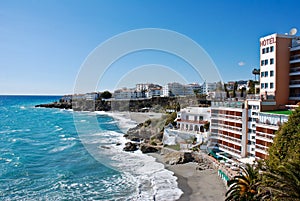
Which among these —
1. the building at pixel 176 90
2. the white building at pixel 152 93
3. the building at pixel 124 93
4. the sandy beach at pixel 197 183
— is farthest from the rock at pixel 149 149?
the white building at pixel 152 93

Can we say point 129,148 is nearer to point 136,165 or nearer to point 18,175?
point 136,165

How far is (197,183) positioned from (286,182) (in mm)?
11363

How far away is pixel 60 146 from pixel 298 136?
34.7 meters

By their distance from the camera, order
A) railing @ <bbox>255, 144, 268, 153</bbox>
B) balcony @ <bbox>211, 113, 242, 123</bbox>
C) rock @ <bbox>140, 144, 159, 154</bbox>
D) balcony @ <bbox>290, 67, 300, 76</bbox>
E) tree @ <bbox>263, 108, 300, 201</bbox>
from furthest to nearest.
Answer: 1. rock @ <bbox>140, 144, 159, 154</bbox>
2. balcony @ <bbox>211, 113, 242, 123</bbox>
3. balcony @ <bbox>290, 67, 300, 76</bbox>
4. railing @ <bbox>255, 144, 268, 153</bbox>
5. tree @ <bbox>263, 108, 300, 201</bbox>

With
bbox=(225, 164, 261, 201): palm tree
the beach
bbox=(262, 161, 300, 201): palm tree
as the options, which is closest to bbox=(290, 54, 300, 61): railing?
the beach

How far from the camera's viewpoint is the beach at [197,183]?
61.8ft

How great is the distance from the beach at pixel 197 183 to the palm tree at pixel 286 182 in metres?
7.52

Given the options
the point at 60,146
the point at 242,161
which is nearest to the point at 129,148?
the point at 60,146

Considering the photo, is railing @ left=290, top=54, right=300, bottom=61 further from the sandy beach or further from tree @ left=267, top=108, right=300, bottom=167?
the sandy beach

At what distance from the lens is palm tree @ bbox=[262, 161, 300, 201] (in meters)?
10.3

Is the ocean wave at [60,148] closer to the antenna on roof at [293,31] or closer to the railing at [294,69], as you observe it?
the railing at [294,69]

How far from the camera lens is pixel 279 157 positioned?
14633 millimetres

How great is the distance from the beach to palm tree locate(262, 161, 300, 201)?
752cm

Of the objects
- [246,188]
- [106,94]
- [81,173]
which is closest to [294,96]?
[246,188]
